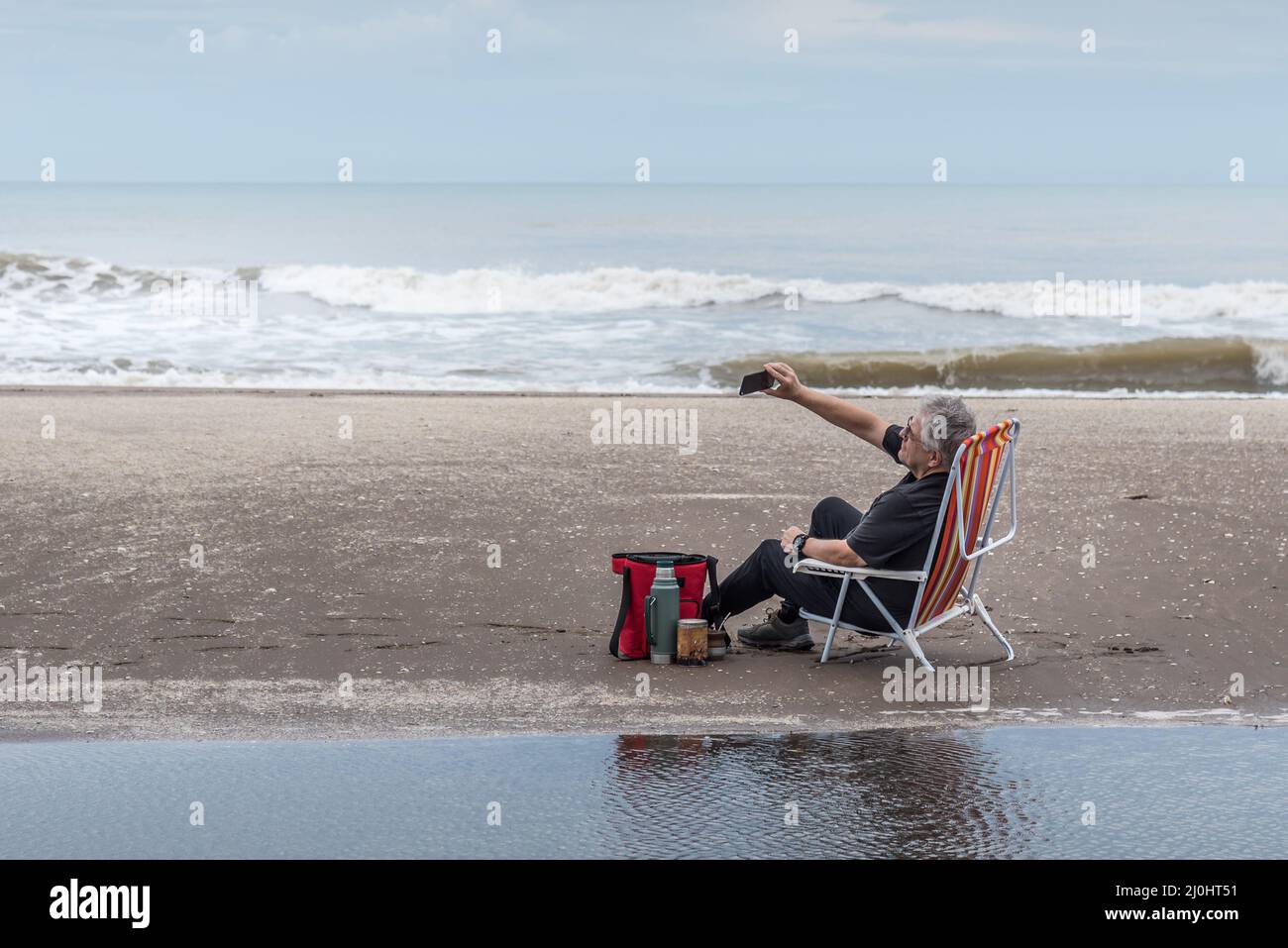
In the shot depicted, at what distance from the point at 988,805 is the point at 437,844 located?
169cm

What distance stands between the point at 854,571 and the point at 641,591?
3.12 feet

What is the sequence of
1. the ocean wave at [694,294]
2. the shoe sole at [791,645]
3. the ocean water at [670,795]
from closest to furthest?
the ocean water at [670,795]
the shoe sole at [791,645]
the ocean wave at [694,294]

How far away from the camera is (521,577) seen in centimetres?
791

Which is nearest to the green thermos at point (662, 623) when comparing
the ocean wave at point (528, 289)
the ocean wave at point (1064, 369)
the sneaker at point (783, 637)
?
the sneaker at point (783, 637)

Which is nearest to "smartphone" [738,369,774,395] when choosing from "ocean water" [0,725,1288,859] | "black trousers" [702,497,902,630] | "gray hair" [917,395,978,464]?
"black trousers" [702,497,902,630]

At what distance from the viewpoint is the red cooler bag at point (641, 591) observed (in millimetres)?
6648

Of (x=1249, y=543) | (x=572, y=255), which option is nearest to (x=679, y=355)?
(x=1249, y=543)

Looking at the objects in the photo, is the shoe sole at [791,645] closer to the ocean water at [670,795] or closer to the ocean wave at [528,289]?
the ocean water at [670,795]

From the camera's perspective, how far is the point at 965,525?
6.36 metres

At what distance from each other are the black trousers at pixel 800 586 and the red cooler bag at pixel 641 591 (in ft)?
0.35

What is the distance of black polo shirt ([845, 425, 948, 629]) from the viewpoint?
6.35m

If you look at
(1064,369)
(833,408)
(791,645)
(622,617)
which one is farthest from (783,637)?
(1064,369)

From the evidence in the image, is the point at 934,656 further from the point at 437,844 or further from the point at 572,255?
the point at 572,255

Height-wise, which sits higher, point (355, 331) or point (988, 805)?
point (355, 331)
